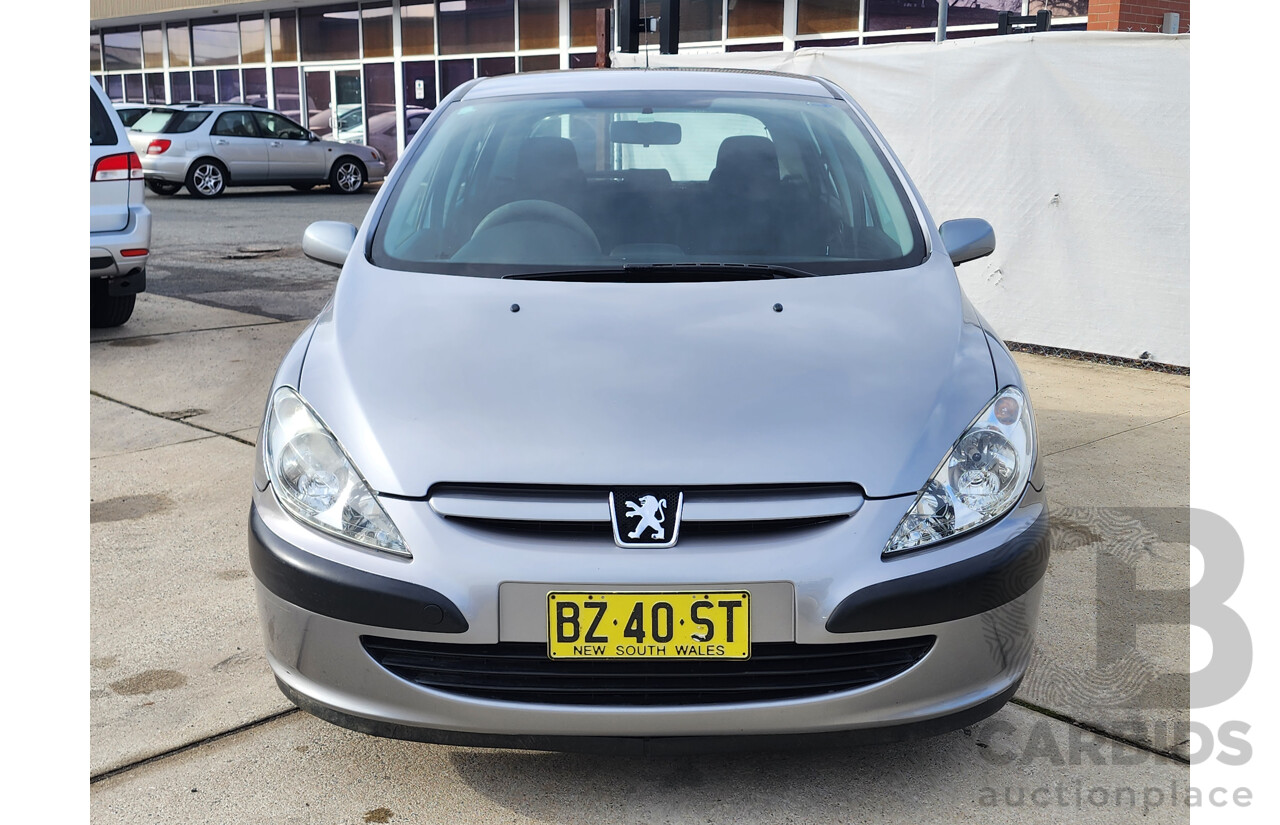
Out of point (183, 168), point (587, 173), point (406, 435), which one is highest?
point (587, 173)

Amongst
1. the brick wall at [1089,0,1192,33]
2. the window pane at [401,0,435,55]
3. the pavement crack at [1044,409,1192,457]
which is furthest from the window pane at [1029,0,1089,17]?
the window pane at [401,0,435,55]

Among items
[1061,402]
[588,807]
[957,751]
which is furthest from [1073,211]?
[588,807]

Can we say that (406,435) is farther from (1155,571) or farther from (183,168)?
(183,168)

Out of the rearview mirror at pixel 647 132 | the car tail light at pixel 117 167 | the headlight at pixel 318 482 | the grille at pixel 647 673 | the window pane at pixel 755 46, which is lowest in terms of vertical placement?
the grille at pixel 647 673

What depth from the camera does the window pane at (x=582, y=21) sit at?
67.7 ft

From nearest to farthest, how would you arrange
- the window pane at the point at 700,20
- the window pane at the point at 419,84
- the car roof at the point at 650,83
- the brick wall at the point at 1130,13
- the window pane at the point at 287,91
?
the car roof at the point at 650,83
the brick wall at the point at 1130,13
the window pane at the point at 700,20
the window pane at the point at 419,84
the window pane at the point at 287,91

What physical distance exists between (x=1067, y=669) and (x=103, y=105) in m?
6.24

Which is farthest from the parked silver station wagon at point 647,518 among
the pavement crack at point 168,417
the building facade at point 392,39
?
the building facade at point 392,39

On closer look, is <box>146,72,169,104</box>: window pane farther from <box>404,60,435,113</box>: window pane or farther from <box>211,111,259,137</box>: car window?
<box>211,111,259,137</box>: car window

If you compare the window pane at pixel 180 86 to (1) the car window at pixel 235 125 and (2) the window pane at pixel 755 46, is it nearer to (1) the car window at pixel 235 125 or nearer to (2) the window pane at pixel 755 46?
(1) the car window at pixel 235 125

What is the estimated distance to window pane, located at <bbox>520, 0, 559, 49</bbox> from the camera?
70.0ft

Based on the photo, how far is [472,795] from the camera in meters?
2.54

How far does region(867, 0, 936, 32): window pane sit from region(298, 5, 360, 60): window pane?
12.5 m

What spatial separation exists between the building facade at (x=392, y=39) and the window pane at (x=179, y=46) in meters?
0.05
